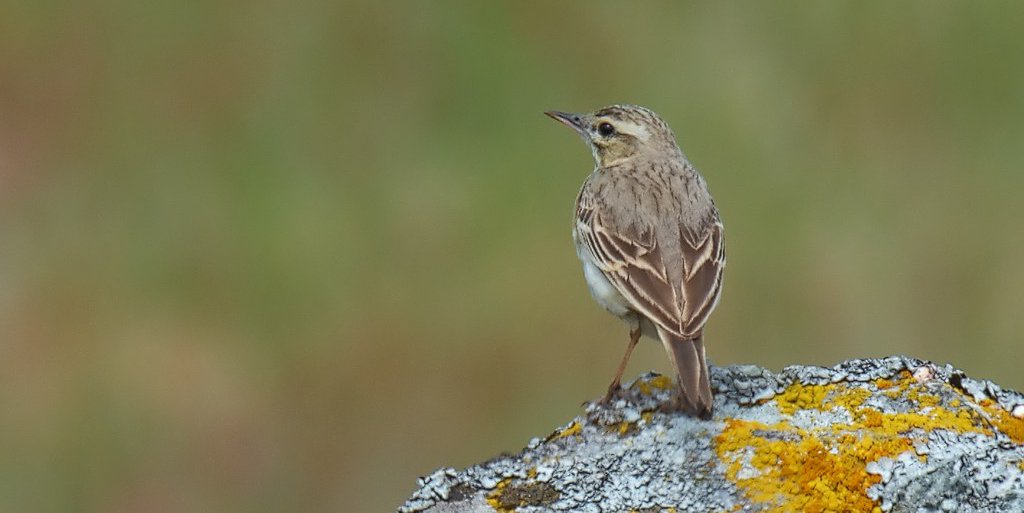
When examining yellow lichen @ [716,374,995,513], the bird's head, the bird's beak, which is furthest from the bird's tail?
the bird's beak

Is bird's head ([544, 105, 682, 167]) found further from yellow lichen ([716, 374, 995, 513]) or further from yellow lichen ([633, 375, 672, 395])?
yellow lichen ([716, 374, 995, 513])

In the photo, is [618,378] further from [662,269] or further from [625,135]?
[625,135]

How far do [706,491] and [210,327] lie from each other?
18.5 ft

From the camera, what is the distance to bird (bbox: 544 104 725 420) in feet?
21.2

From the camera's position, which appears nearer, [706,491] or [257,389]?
[706,491]

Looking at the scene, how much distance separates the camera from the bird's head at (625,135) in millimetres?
8781

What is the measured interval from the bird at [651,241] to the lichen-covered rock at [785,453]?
0.55 feet

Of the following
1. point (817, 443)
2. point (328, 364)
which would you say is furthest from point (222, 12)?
point (817, 443)

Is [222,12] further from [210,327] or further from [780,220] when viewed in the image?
[780,220]

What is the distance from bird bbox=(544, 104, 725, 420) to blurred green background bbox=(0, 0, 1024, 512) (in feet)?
5.27

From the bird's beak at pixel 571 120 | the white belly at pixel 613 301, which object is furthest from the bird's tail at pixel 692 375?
the bird's beak at pixel 571 120

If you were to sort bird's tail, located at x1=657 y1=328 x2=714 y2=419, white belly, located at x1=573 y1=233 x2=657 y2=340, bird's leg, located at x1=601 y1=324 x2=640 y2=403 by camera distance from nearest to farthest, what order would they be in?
1. bird's tail, located at x1=657 y1=328 x2=714 y2=419
2. bird's leg, located at x1=601 y1=324 x2=640 y2=403
3. white belly, located at x1=573 y1=233 x2=657 y2=340

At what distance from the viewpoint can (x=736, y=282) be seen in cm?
1047

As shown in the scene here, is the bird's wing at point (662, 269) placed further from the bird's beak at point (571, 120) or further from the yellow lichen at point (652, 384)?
the bird's beak at point (571, 120)
